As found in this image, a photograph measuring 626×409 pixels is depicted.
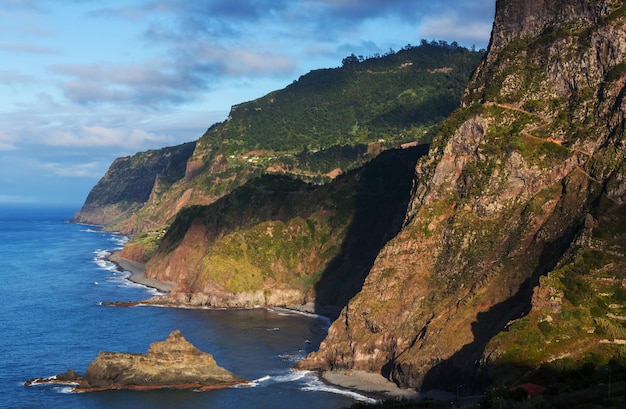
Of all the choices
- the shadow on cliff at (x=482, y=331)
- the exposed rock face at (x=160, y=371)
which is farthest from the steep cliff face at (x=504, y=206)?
the exposed rock face at (x=160, y=371)

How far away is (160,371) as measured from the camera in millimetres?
127000

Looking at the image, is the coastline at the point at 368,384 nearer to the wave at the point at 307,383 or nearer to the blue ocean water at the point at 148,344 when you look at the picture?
the wave at the point at 307,383

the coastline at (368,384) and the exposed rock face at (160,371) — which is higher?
the exposed rock face at (160,371)

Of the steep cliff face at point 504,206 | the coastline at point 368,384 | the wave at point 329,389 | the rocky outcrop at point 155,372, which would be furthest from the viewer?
the rocky outcrop at point 155,372

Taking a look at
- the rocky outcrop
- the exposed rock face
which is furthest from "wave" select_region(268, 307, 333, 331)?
the rocky outcrop

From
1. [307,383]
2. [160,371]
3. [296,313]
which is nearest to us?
[160,371]

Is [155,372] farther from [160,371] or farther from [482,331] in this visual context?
[482,331]

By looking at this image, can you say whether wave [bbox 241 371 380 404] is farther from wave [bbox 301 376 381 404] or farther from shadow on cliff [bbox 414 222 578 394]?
shadow on cliff [bbox 414 222 578 394]

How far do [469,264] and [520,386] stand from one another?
38133mm

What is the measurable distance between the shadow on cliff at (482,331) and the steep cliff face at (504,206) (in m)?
0.21

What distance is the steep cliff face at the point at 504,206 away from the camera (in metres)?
121

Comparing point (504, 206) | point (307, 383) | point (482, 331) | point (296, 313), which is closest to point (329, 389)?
point (307, 383)

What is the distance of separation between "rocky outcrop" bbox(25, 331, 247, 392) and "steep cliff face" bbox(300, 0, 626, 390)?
16.5 meters

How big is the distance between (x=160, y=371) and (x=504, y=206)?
59.0 m
